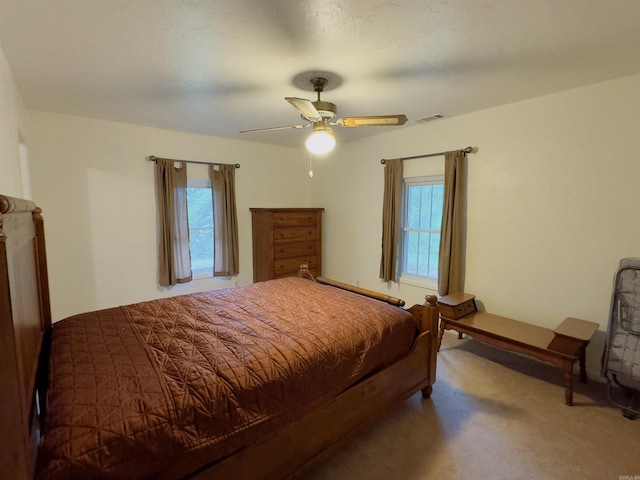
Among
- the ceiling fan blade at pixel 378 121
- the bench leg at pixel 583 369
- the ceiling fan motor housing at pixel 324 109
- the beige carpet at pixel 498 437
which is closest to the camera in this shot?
the beige carpet at pixel 498 437

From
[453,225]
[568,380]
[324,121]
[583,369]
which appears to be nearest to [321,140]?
[324,121]

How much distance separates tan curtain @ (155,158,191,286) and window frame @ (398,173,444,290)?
2.78 meters

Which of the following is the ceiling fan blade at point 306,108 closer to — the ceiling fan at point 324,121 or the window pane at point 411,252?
the ceiling fan at point 324,121

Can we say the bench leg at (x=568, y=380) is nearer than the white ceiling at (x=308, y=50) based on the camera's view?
No

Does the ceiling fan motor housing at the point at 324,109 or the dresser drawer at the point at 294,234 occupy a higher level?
the ceiling fan motor housing at the point at 324,109

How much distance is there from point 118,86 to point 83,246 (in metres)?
1.92

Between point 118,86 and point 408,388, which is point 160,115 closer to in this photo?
point 118,86

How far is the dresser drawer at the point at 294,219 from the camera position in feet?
14.2

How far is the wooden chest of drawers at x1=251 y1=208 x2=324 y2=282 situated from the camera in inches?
170

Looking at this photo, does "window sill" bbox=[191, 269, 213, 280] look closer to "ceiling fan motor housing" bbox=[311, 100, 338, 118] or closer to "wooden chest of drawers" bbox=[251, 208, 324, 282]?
"wooden chest of drawers" bbox=[251, 208, 324, 282]

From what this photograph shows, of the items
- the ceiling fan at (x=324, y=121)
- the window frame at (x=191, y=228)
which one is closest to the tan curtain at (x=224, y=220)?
the window frame at (x=191, y=228)

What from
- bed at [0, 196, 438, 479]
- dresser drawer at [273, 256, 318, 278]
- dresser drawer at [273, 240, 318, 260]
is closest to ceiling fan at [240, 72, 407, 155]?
bed at [0, 196, 438, 479]

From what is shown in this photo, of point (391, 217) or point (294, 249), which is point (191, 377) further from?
point (294, 249)

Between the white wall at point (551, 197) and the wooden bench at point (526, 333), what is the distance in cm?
22
